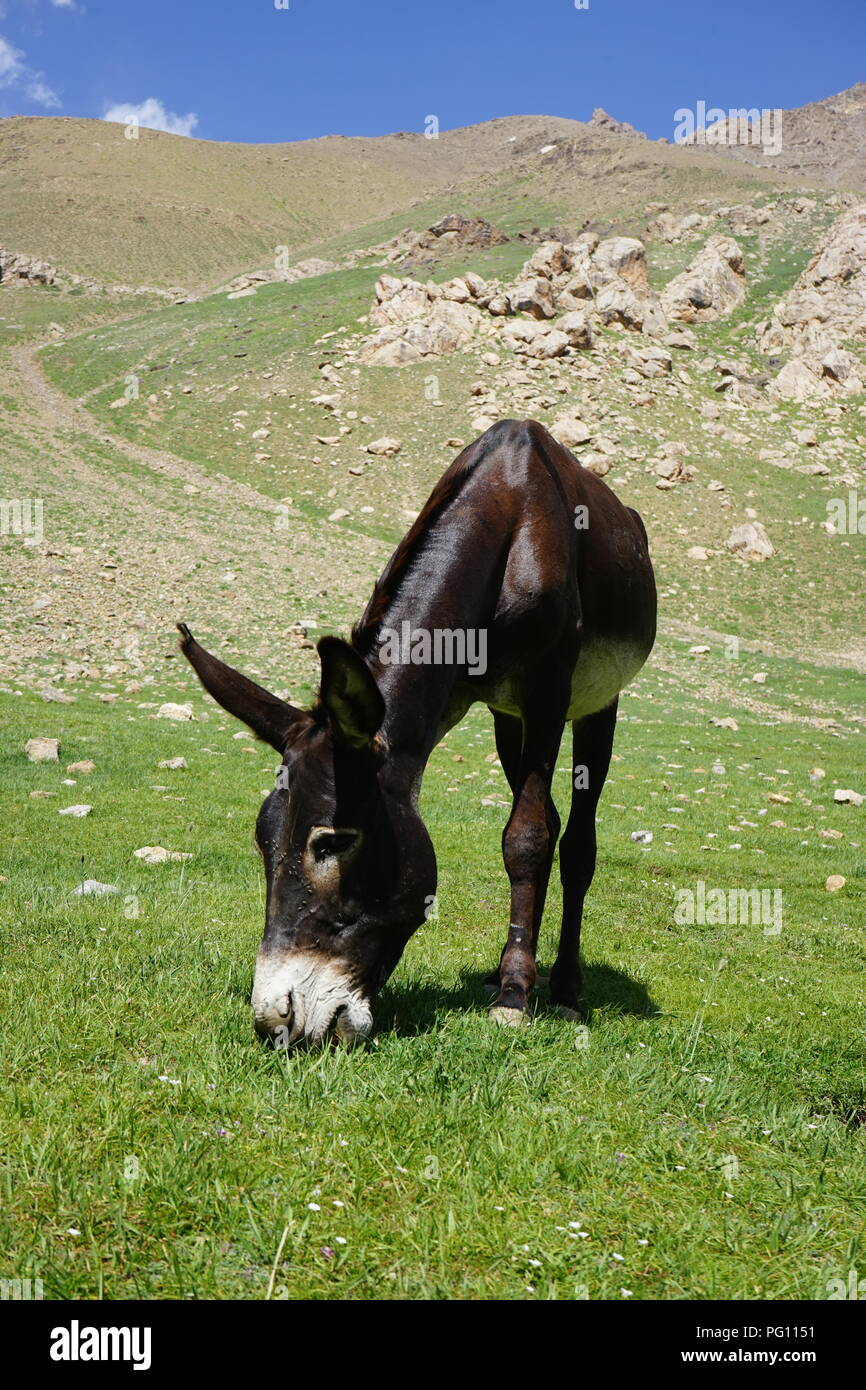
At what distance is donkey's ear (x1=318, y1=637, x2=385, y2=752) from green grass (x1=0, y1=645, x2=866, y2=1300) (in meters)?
1.37

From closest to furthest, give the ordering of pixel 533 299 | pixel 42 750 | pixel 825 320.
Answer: pixel 42 750 → pixel 533 299 → pixel 825 320

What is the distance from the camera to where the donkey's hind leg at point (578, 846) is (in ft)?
19.5

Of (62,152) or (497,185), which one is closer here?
(497,185)

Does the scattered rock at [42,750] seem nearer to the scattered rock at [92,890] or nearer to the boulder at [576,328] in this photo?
the scattered rock at [92,890]

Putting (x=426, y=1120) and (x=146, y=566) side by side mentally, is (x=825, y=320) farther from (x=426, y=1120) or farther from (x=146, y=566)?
(x=426, y=1120)

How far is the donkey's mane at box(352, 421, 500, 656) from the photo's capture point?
182 inches

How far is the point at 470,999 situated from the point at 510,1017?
0.63 m

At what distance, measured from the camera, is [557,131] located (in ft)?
587

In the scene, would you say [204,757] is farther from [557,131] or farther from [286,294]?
[557,131]

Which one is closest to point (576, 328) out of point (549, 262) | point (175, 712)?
point (549, 262)

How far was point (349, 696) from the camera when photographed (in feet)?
12.7

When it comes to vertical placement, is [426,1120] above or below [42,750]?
below
